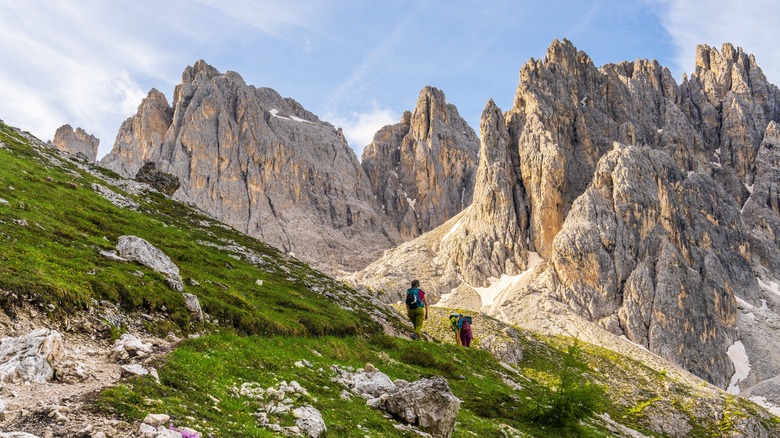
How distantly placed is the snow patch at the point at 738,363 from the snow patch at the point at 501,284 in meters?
59.9

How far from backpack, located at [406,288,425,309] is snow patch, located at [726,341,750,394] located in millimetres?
135993

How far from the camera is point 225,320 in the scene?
27047 mm

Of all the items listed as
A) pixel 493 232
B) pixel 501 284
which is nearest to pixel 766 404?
pixel 501 284

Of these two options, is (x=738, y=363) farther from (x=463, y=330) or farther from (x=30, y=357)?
(x=30, y=357)

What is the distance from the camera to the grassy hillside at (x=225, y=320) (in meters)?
15.0

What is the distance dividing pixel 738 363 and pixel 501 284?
69007mm

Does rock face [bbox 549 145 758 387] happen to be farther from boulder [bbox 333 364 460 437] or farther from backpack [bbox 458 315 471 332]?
boulder [bbox 333 364 460 437]

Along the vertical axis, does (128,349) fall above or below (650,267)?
below

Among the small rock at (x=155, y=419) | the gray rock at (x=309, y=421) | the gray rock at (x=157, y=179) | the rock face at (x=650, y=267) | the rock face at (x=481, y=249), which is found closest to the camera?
the small rock at (x=155, y=419)

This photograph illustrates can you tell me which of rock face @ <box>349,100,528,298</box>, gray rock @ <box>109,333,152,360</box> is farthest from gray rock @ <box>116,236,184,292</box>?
rock face @ <box>349,100,528,298</box>

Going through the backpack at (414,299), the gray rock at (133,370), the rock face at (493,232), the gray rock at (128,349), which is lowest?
the gray rock at (133,370)

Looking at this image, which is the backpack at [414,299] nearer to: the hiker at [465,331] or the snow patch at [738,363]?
the hiker at [465,331]

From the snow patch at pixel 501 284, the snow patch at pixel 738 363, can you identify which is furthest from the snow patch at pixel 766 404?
the snow patch at pixel 501 284

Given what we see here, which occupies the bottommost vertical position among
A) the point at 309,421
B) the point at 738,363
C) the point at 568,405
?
the point at 309,421
